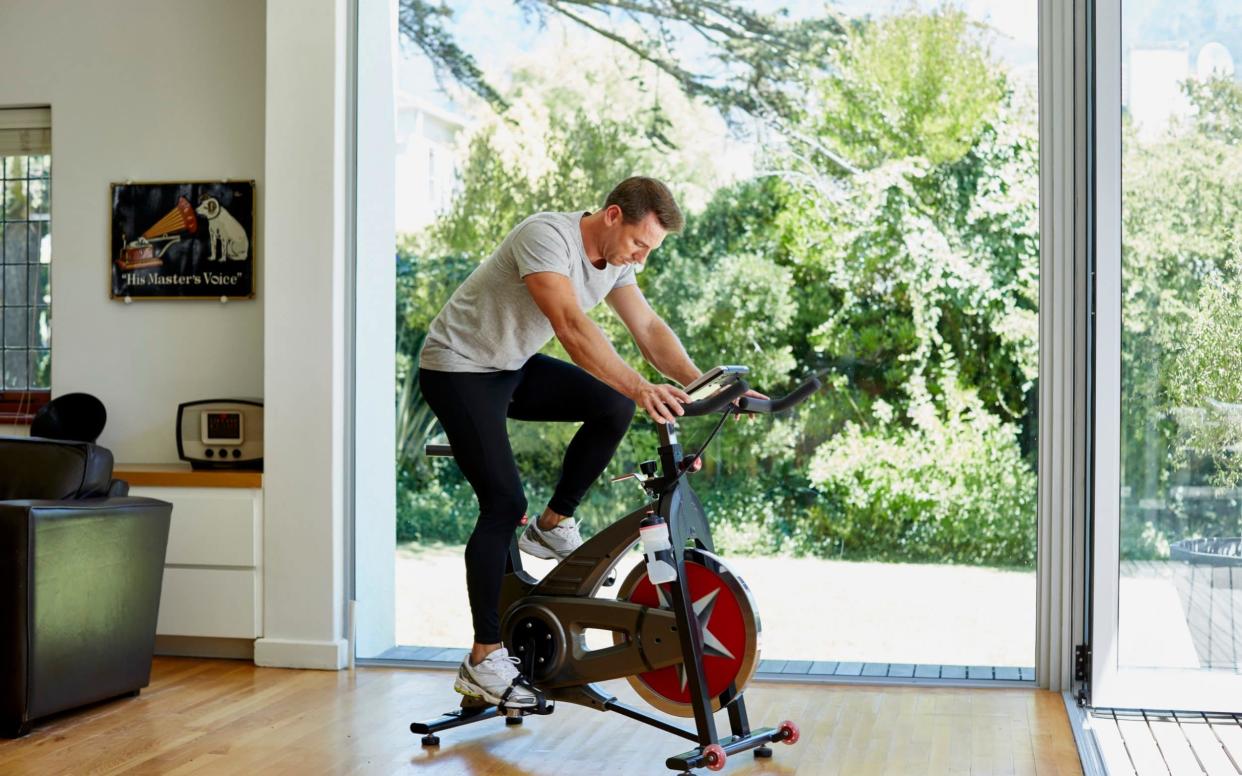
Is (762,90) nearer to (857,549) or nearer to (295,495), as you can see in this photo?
(857,549)

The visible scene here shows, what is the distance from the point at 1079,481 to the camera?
12.3ft

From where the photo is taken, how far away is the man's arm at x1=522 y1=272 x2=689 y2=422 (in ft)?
9.14

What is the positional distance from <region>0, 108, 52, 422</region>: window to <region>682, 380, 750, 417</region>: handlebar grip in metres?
3.06

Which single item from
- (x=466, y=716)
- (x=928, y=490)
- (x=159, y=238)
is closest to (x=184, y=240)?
(x=159, y=238)

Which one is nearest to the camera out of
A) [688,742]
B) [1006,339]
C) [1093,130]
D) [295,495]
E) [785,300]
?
[688,742]

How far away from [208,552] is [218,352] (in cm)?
74

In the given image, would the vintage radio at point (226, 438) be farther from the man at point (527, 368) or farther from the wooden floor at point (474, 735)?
the man at point (527, 368)

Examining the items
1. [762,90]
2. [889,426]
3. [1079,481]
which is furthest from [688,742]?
[762,90]

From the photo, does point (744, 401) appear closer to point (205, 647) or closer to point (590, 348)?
point (590, 348)

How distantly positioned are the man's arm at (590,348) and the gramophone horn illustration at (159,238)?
205 cm

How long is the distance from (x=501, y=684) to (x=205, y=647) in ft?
5.48

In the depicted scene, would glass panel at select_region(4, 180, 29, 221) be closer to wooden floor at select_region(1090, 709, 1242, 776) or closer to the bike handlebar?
the bike handlebar

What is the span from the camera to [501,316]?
3152mm

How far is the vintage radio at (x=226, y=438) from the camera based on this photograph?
4.34 m
